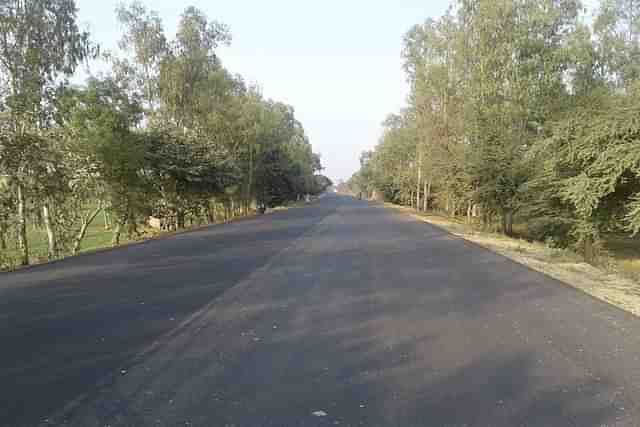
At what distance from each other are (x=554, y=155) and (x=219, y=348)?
14.3m

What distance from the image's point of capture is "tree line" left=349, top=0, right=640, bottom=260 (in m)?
14.5

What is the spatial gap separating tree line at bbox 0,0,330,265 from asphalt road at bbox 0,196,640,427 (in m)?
4.96

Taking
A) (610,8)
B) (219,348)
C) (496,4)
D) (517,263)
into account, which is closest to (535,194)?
(517,263)

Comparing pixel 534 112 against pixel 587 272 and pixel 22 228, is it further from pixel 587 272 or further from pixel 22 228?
Result: pixel 22 228

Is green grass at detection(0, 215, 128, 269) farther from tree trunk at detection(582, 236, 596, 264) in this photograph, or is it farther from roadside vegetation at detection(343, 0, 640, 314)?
tree trunk at detection(582, 236, 596, 264)

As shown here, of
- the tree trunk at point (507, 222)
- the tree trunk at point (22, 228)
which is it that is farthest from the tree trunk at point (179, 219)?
the tree trunk at point (507, 222)

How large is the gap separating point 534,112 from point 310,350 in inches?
892

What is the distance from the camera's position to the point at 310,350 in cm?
494

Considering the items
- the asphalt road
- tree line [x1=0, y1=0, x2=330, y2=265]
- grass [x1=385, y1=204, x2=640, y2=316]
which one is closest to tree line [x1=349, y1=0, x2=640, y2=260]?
grass [x1=385, y1=204, x2=640, y2=316]

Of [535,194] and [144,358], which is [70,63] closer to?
[144,358]

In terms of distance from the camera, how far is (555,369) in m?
4.46

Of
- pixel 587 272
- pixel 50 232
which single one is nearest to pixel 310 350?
pixel 587 272

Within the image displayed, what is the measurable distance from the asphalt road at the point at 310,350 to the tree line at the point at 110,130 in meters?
4.96

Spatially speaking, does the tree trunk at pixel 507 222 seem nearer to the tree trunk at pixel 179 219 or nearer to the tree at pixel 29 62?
the tree trunk at pixel 179 219
